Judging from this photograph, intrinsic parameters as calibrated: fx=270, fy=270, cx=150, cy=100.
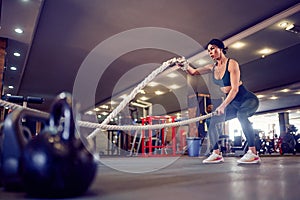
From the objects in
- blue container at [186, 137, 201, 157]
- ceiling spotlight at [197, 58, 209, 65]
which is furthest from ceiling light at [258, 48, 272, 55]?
blue container at [186, 137, 201, 157]

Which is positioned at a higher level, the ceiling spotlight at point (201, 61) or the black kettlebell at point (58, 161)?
the ceiling spotlight at point (201, 61)

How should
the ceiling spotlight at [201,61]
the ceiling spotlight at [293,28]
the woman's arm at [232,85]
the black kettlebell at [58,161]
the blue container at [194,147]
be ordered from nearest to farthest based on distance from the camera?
the black kettlebell at [58,161] → the woman's arm at [232,85] → the ceiling spotlight at [293,28] → the blue container at [194,147] → the ceiling spotlight at [201,61]

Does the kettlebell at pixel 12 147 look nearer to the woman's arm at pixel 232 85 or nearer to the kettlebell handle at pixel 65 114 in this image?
the kettlebell handle at pixel 65 114

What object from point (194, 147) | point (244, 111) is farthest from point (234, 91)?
point (194, 147)

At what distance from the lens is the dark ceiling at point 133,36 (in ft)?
14.7

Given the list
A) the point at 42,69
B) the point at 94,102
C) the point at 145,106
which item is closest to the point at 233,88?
the point at 42,69

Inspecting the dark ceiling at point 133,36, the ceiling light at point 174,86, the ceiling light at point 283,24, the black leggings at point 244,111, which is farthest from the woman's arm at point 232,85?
the ceiling light at point 174,86

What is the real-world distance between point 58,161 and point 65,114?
0.12 metres

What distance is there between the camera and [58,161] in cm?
69

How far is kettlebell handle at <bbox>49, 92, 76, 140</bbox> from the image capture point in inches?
28.1

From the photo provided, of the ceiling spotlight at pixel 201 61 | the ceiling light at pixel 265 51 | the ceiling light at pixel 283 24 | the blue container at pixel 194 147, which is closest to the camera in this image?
the ceiling light at pixel 283 24

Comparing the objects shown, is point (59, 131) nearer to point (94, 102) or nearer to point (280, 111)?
point (94, 102)

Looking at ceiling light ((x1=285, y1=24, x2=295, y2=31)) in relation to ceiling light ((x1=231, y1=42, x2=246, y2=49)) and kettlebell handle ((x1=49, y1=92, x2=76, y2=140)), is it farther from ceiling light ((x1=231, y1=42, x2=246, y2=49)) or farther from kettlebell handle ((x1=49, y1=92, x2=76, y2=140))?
kettlebell handle ((x1=49, y1=92, x2=76, y2=140))

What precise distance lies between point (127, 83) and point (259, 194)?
8.43 meters
